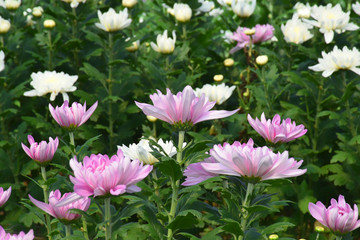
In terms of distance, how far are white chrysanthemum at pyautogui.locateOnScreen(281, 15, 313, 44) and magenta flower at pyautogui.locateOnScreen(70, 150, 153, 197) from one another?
2505 mm

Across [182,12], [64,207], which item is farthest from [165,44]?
[64,207]

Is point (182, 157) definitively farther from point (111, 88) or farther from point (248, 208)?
point (111, 88)

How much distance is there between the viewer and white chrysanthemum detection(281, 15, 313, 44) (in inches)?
148

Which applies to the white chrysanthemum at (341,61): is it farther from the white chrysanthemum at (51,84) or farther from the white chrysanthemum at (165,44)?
the white chrysanthemum at (51,84)

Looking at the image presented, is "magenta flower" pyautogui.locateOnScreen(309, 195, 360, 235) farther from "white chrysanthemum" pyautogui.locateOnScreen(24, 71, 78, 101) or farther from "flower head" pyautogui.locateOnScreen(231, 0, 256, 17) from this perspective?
"flower head" pyautogui.locateOnScreen(231, 0, 256, 17)

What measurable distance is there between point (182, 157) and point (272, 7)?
145 inches

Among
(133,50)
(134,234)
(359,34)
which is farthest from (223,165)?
(359,34)

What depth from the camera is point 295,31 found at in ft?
12.4

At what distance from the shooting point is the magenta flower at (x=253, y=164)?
4.99 ft

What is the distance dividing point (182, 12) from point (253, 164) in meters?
2.70

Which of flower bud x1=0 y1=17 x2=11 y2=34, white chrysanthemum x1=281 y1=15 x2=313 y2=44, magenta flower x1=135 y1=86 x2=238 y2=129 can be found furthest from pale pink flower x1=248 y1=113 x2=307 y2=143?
flower bud x1=0 y1=17 x2=11 y2=34

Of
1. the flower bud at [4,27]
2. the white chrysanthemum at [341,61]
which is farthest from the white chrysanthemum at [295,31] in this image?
the flower bud at [4,27]

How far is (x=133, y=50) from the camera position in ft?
13.3

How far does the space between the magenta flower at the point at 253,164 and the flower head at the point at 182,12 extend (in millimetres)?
2607
